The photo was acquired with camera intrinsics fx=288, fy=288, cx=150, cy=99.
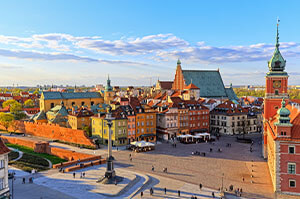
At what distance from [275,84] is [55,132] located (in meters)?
56.6

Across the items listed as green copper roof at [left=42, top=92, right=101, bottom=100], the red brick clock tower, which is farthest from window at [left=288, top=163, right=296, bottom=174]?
green copper roof at [left=42, top=92, right=101, bottom=100]

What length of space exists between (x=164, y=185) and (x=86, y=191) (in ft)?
36.5

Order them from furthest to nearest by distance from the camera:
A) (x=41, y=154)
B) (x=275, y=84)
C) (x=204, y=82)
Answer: (x=204, y=82)
(x=41, y=154)
(x=275, y=84)

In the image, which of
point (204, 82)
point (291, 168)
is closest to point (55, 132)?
point (291, 168)

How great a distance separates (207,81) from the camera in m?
121

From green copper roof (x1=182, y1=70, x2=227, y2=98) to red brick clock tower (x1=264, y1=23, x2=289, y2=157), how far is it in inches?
2251

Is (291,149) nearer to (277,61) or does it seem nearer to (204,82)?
(277,61)

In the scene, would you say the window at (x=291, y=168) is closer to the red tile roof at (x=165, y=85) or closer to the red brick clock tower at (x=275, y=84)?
the red brick clock tower at (x=275, y=84)

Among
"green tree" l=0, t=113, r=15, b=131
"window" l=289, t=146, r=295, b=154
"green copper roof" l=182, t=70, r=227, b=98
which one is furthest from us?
"green copper roof" l=182, t=70, r=227, b=98

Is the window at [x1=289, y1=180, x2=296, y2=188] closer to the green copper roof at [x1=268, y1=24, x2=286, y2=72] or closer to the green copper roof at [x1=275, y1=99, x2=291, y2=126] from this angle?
the green copper roof at [x1=275, y1=99, x2=291, y2=126]

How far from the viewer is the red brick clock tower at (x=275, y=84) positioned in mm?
57603

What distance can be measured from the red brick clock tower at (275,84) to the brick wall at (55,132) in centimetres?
3949

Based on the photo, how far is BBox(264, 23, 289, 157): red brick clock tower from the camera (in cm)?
5760

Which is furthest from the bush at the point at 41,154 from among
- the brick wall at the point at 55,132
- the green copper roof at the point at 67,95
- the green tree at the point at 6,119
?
the green copper roof at the point at 67,95
